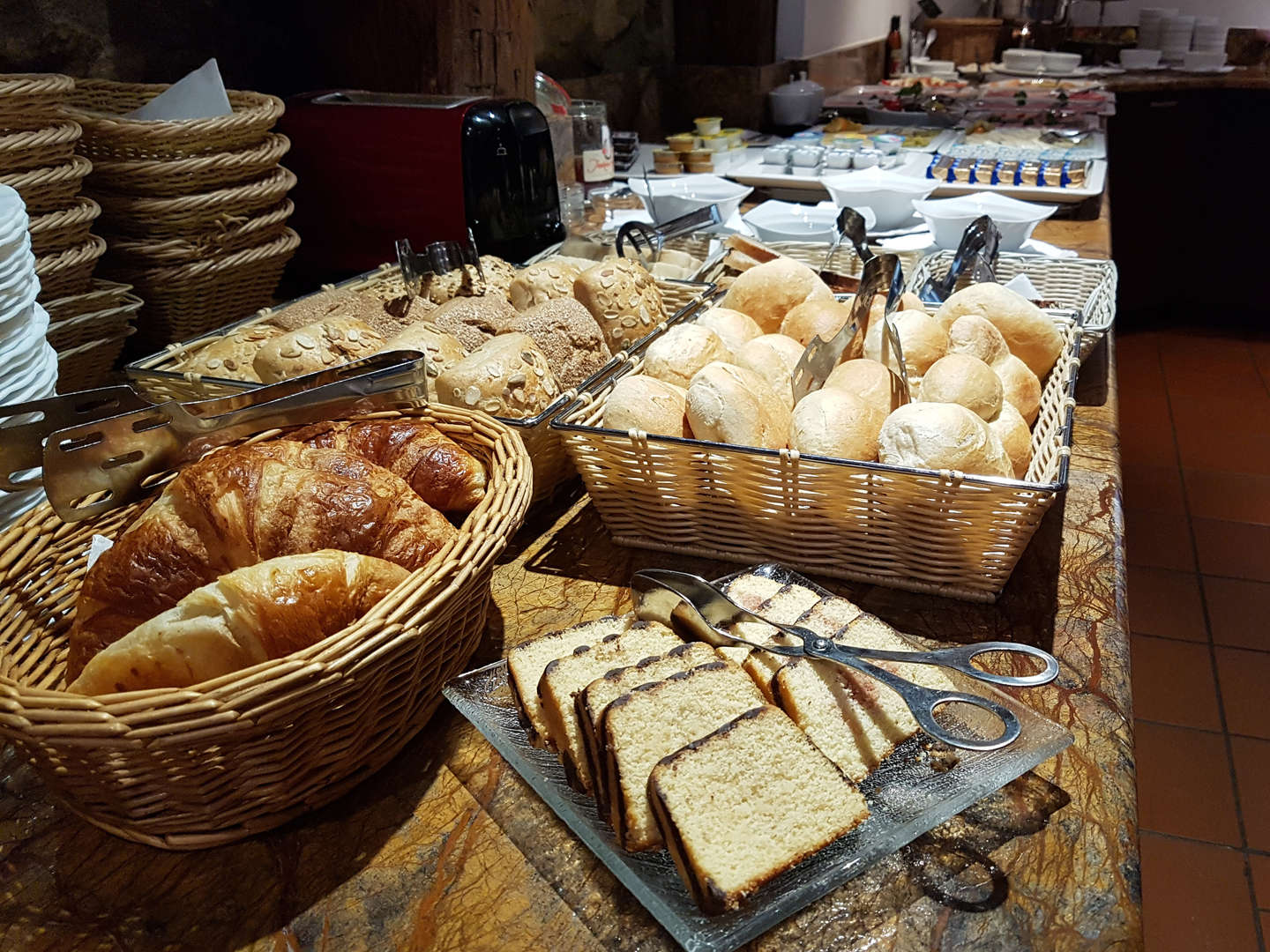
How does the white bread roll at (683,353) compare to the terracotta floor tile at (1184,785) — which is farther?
Answer: the terracotta floor tile at (1184,785)

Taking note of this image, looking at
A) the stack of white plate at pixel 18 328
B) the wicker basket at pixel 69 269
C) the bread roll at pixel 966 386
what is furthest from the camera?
the wicker basket at pixel 69 269

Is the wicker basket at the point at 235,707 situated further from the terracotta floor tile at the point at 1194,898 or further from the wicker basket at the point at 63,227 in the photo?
the terracotta floor tile at the point at 1194,898

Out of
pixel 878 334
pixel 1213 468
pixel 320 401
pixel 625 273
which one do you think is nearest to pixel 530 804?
pixel 320 401

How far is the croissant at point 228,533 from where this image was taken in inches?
28.0

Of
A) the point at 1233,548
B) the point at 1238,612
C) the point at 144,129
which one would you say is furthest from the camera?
the point at 1233,548

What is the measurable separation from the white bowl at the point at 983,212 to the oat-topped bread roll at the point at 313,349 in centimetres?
128

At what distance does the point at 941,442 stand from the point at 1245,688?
1.95 m

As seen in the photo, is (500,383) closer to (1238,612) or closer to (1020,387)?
(1020,387)

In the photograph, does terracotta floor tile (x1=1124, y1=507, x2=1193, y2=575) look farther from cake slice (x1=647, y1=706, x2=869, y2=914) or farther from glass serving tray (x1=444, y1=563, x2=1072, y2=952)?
cake slice (x1=647, y1=706, x2=869, y2=914)

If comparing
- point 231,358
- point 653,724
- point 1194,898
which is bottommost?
point 1194,898

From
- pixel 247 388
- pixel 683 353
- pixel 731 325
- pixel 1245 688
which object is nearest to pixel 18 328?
pixel 247 388

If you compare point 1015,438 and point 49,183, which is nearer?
point 1015,438

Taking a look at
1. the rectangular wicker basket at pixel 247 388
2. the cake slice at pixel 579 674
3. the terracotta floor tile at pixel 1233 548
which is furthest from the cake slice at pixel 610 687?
the terracotta floor tile at pixel 1233 548

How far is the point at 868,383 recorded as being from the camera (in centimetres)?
101
